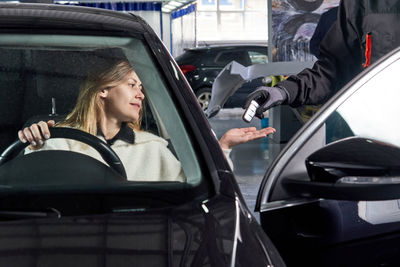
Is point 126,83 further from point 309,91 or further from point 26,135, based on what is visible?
point 309,91

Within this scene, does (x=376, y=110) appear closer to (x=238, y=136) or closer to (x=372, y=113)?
(x=372, y=113)

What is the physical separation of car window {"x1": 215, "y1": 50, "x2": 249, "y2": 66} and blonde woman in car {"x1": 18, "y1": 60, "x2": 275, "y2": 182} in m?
13.2

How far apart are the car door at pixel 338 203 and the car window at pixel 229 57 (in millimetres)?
13261

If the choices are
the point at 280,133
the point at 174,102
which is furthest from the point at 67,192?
the point at 280,133

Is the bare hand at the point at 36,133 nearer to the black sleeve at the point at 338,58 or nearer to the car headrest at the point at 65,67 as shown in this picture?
the car headrest at the point at 65,67

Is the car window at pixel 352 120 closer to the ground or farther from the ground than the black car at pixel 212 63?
farther from the ground

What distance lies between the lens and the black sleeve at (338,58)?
98.3 inches

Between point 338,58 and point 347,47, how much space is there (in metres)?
0.07

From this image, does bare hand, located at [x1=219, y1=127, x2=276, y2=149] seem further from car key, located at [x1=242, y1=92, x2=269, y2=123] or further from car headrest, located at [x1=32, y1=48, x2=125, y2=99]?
car headrest, located at [x1=32, y1=48, x2=125, y2=99]

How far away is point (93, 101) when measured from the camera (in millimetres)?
2121

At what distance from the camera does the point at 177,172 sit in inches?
76.9

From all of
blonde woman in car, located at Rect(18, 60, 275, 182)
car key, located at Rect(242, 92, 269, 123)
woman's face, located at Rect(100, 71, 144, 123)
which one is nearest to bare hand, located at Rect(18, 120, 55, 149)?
blonde woman in car, located at Rect(18, 60, 275, 182)

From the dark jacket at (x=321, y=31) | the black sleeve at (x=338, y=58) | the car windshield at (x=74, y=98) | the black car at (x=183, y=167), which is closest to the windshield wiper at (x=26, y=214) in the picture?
the black car at (x=183, y=167)

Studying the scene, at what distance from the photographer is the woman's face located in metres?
2.14
